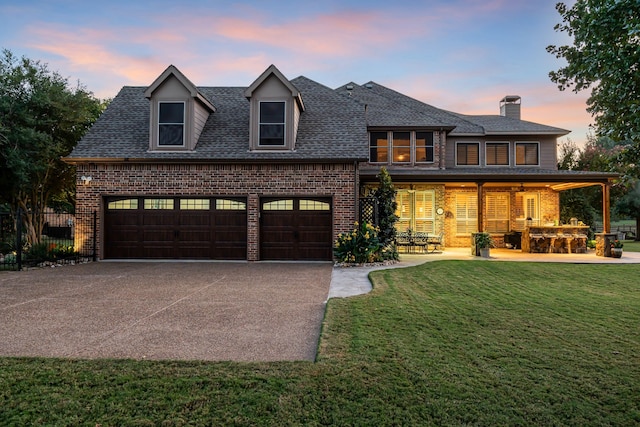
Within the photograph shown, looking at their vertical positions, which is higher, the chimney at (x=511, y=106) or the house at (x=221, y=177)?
the chimney at (x=511, y=106)

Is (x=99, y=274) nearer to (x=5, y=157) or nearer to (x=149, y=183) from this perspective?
(x=149, y=183)

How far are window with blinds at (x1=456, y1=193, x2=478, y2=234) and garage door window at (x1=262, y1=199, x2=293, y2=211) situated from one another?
9162mm

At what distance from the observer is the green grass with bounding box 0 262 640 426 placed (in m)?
2.76

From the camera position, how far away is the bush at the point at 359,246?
12.0 metres

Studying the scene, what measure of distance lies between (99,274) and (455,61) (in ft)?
50.9

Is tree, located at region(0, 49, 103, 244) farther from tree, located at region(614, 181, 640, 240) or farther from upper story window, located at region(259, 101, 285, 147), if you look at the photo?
tree, located at region(614, 181, 640, 240)

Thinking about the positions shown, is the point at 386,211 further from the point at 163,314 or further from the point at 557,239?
the point at 163,314

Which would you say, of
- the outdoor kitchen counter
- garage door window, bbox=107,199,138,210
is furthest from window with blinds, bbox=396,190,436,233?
garage door window, bbox=107,199,138,210

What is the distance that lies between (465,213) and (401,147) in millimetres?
4520

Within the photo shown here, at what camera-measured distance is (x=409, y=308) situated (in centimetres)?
604

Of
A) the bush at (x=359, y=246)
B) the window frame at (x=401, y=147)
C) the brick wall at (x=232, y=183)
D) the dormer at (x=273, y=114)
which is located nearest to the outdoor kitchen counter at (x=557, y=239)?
the window frame at (x=401, y=147)

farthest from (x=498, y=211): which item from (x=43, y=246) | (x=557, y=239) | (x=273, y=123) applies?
(x=43, y=246)

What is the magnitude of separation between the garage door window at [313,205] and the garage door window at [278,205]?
0.43 meters

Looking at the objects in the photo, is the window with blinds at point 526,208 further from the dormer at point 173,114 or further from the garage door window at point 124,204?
the garage door window at point 124,204
